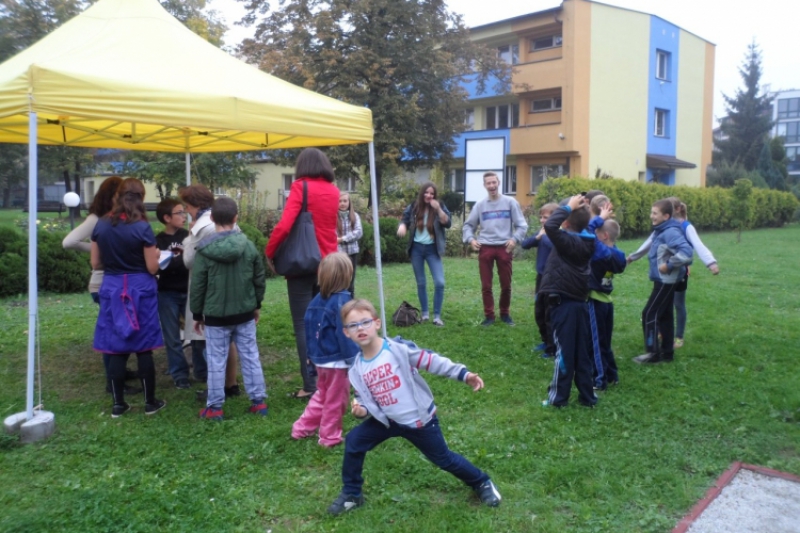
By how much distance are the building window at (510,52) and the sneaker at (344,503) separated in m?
31.1

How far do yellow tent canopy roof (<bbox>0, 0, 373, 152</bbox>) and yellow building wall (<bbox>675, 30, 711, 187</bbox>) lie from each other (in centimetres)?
3346

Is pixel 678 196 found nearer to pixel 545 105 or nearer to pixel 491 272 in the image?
pixel 545 105

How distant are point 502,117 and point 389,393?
106ft

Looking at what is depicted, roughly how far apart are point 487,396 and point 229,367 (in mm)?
2208

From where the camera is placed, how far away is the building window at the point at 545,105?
31.2 metres

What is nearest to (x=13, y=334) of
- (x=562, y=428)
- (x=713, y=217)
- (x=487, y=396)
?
(x=487, y=396)

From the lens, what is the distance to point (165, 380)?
608 centimetres

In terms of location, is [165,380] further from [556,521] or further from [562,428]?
[556,521]

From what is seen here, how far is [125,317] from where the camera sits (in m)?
4.86

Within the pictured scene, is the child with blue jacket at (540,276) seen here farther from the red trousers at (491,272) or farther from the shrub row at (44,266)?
the shrub row at (44,266)

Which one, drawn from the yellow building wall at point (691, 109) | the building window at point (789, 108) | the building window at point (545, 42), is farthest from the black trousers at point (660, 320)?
the building window at point (789, 108)

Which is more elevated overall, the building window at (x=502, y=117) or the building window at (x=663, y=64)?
the building window at (x=663, y=64)

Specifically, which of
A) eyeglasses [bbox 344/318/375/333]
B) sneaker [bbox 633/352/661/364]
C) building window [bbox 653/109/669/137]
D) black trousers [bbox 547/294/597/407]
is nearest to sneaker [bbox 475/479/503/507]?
eyeglasses [bbox 344/318/375/333]

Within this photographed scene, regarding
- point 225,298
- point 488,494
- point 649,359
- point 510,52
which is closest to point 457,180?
point 510,52
